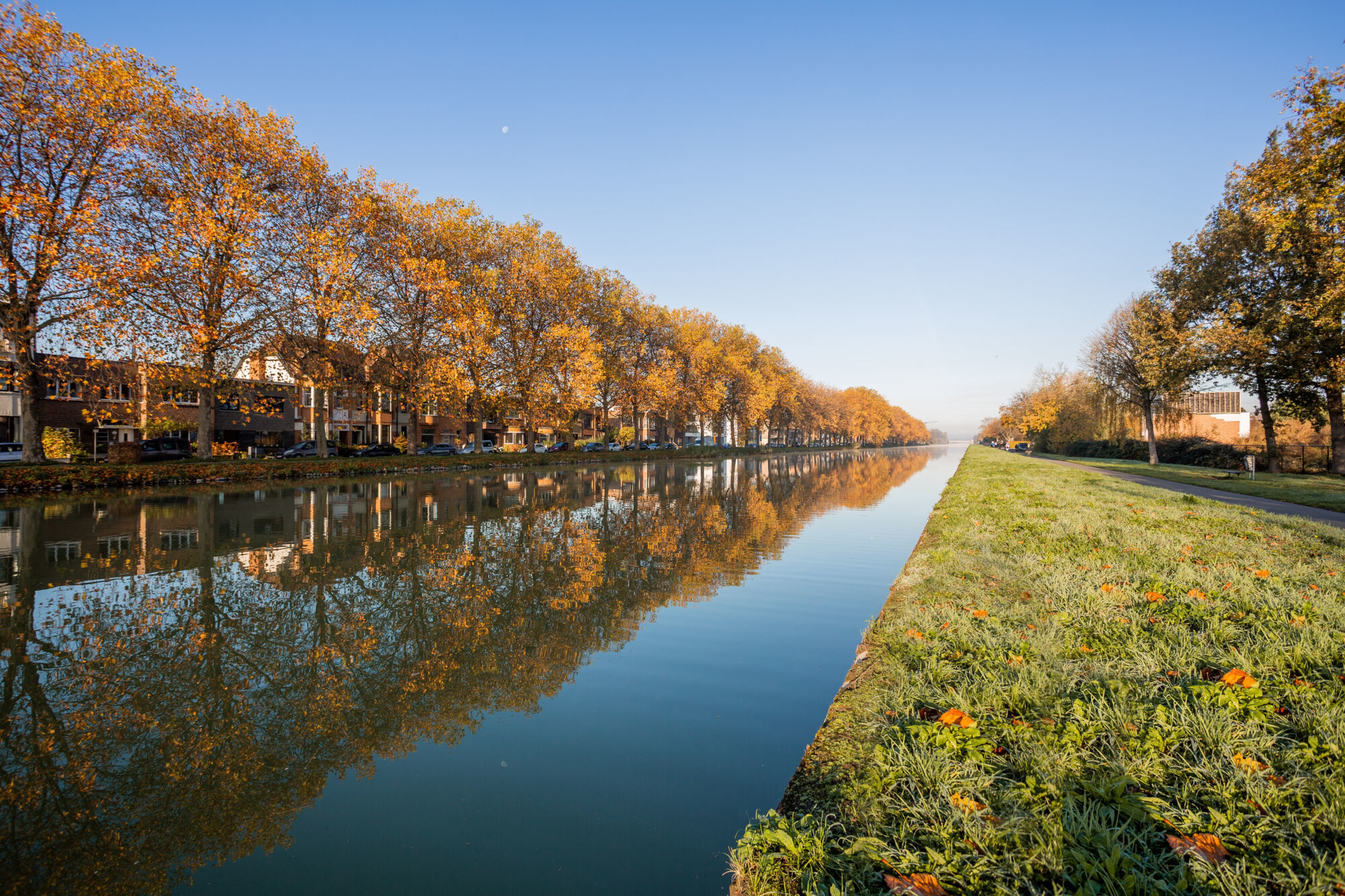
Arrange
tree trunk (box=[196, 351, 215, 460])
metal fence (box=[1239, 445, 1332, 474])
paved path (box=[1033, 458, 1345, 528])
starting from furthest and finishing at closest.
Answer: metal fence (box=[1239, 445, 1332, 474])
tree trunk (box=[196, 351, 215, 460])
paved path (box=[1033, 458, 1345, 528])

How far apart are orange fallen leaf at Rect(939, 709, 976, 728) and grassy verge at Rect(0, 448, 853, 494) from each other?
27.5 metres

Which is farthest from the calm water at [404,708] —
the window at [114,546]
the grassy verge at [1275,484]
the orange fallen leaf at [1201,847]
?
the grassy verge at [1275,484]

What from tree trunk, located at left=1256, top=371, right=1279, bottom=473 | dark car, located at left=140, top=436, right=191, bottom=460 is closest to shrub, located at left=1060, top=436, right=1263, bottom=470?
tree trunk, located at left=1256, top=371, right=1279, bottom=473

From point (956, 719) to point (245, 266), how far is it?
3001 centimetres

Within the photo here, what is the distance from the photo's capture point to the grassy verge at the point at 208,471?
20.1 m

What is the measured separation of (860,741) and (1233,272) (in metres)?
36.6

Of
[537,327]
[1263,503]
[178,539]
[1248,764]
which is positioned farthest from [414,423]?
[1248,764]

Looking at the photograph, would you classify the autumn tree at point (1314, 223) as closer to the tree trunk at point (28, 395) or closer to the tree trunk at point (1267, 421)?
the tree trunk at point (1267, 421)

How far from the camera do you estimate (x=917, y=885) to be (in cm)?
231

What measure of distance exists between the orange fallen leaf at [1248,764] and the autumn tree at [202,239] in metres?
27.6

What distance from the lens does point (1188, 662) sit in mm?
4199

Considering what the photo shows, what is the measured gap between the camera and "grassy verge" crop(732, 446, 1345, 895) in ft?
7.73

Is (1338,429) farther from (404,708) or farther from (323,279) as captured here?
(323,279)

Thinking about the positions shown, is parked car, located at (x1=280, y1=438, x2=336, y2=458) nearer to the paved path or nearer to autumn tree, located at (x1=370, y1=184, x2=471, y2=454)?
autumn tree, located at (x1=370, y1=184, x2=471, y2=454)
